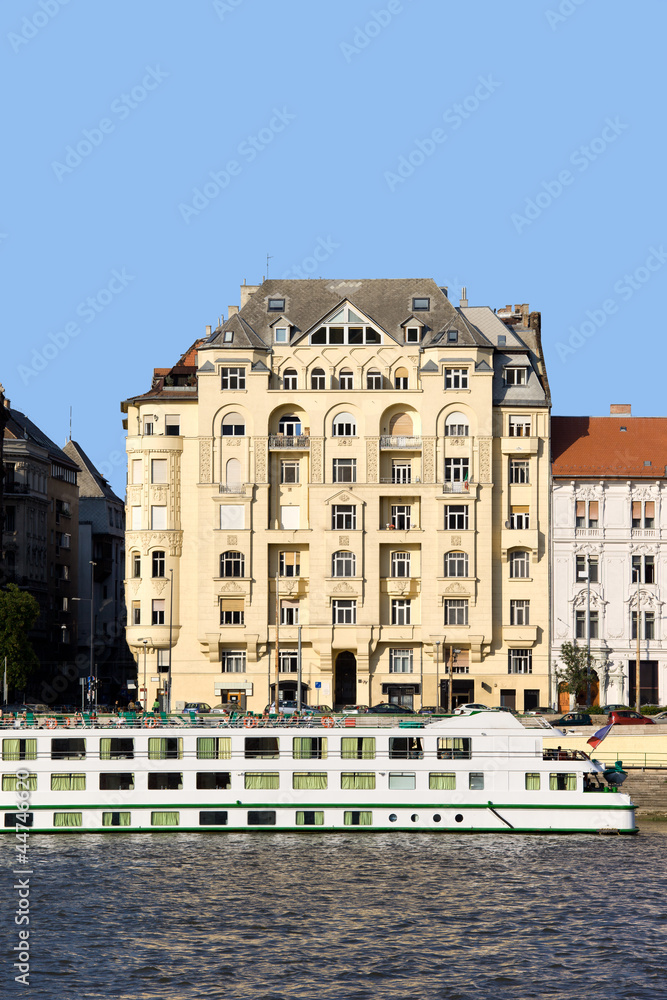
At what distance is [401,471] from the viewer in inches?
4594

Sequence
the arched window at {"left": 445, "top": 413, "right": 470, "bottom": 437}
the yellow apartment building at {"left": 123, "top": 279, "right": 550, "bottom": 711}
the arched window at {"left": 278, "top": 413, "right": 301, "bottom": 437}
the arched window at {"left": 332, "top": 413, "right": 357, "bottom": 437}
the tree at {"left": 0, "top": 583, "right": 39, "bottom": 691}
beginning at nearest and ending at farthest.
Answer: the yellow apartment building at {"left": 123, "top": 279, "right": 550, "bottom": 711}, the arched window at {"left": 445, "top": 413, "right": 470, "bottom": 437}, the arched window at {"left": 332, "top": 413, "right": 357, "bottom": 437}, the arched window at {"left": 278, "top": 413, "right": 301, "bottom": 437}, the tree at {"left": 0, "top": 583, "right": 39, "bottom": 691}

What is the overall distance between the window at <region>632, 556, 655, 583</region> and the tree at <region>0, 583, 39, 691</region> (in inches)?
1721

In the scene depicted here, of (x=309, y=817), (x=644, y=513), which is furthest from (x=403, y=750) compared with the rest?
(x=644, y=513)

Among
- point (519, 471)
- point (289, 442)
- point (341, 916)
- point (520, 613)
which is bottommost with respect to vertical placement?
point (341, 916)

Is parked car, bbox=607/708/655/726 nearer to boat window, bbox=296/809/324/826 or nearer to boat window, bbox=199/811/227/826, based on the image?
boat window, bbox=296/809/324/826

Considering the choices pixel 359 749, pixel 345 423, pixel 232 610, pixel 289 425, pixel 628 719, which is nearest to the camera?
pixel 359 749

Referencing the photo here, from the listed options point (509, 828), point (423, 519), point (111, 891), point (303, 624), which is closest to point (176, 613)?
point (303, 624)

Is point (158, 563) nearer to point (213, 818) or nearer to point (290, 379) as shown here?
point (290, 379)

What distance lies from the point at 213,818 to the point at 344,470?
47.5 m

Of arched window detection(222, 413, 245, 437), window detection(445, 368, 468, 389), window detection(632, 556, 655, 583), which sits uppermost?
window detection(445, 368, 468, 389)

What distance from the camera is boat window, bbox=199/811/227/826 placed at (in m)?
71.5

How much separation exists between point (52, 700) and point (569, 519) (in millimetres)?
50160

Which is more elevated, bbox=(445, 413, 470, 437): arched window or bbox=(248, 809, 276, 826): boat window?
bbox=(445, 413, 470, 437): arched window

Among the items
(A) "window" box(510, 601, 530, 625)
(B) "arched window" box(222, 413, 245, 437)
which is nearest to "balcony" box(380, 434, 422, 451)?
(B) "arched window" box(222, 413, 245, 437)
